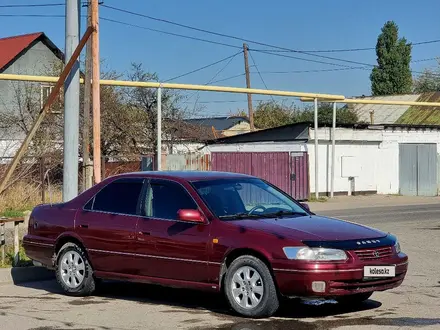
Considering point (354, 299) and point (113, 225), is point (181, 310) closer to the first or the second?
point (113, 225)

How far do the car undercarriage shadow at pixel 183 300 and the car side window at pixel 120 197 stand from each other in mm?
1054

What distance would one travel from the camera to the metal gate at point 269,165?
32.3m

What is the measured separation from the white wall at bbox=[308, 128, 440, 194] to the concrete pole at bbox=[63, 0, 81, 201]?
20.8 meters

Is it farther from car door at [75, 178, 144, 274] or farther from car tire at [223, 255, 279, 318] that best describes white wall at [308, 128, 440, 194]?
car tire at [223, 255, 279, 318]

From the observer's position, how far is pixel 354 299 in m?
9.24

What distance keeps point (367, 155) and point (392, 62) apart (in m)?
48.4

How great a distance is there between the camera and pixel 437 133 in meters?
39.3

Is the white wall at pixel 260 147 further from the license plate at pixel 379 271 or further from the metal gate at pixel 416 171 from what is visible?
the license plate at pixel 379 271

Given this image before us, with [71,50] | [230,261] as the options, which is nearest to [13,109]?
[71,50]

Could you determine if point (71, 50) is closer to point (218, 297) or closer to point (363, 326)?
point (218, 297)

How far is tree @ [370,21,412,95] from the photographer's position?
81.8 meters

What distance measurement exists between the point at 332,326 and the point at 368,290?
630 millimetres

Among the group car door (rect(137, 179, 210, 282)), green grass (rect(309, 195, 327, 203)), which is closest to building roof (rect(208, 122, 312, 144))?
green grass (rect(309, 195, 327, 203))

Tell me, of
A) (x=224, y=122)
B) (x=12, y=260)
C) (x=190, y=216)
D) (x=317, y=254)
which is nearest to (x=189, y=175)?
(x=190, y=216)
